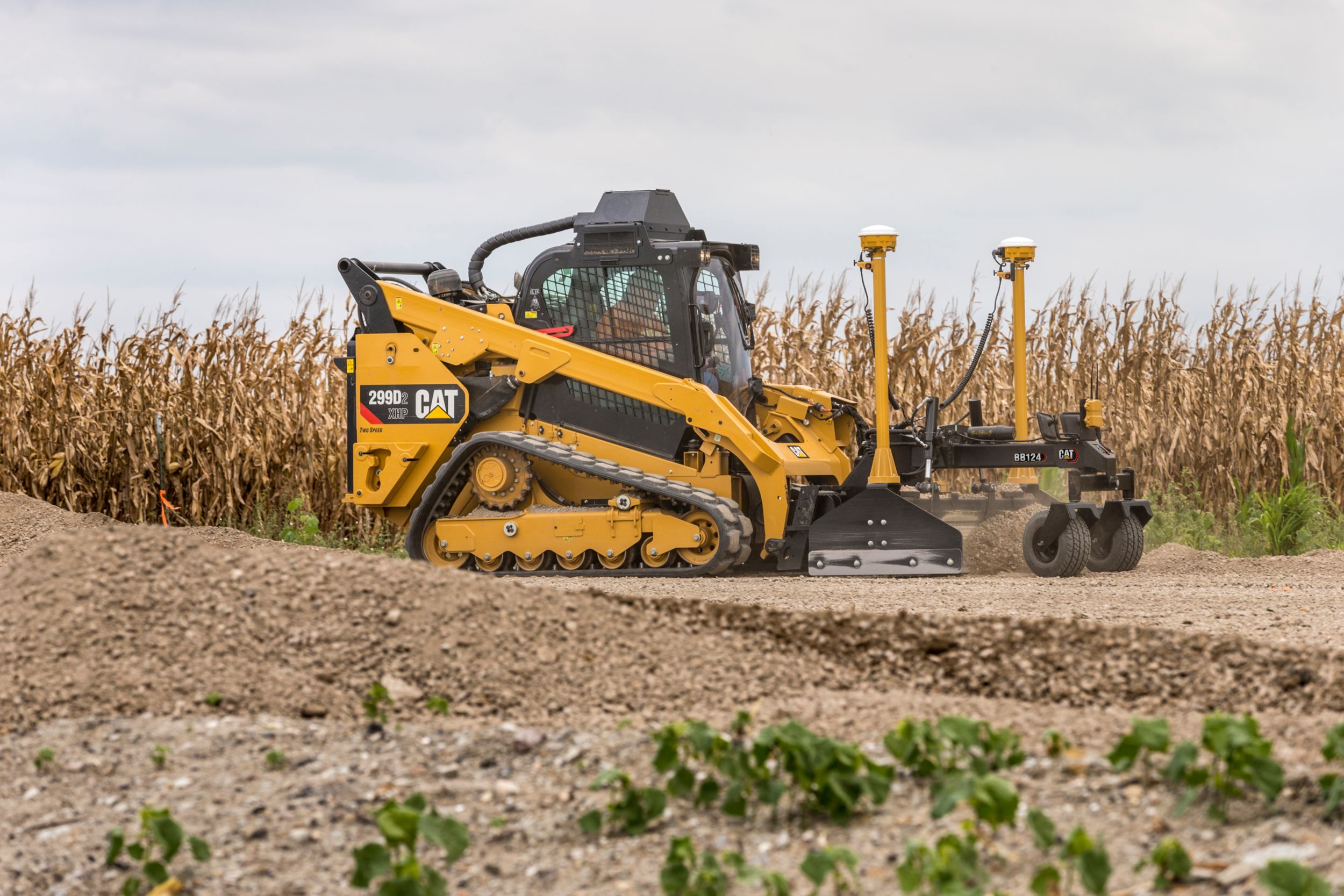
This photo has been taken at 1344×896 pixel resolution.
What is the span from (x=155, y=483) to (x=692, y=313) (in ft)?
20.1

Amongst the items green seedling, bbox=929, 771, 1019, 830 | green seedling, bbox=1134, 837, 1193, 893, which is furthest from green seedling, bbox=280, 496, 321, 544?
green seedling, bbox=1134, 837, 1193, 893

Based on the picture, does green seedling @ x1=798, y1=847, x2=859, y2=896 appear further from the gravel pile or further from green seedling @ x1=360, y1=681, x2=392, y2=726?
green seedling @ x1=360, y1=681, x2=392, y2=726

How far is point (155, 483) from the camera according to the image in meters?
13.1

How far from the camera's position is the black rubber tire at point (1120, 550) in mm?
9633

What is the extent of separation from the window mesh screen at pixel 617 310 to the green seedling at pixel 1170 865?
24.3ft

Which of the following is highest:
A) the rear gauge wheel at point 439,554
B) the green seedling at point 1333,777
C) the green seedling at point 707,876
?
the rear gauge wheel at point 439,554

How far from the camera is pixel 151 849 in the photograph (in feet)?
11.6

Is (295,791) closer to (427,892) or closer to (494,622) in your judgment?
(427,892)

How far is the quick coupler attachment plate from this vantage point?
9.07 m

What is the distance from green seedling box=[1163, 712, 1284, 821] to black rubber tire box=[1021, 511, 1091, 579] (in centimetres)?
595

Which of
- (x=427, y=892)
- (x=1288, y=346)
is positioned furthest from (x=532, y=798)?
(x=1288, y=346)

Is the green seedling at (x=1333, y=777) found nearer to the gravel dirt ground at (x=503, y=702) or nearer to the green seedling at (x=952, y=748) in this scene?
the gravel dirt ground at (x=503, y=702)

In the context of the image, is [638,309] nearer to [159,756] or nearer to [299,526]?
[299,526]

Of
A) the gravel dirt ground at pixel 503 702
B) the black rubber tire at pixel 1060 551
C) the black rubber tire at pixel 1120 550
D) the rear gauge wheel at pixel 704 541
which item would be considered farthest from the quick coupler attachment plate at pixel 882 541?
the gravel dirt ground at pixel 503 702
